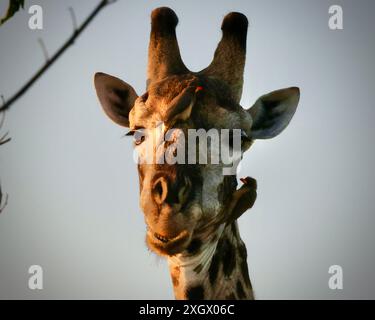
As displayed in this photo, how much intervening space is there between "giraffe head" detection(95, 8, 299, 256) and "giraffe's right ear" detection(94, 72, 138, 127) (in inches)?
0.5

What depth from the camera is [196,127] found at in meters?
4.67

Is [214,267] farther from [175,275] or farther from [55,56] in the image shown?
[55,56]

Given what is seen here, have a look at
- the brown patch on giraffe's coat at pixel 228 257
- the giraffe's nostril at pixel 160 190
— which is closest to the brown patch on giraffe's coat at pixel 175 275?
the brown patch on giraffe's coat at pixel 228 257

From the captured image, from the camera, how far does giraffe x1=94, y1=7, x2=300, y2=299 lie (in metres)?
4.14

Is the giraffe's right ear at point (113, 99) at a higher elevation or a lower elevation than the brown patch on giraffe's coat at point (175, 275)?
higher

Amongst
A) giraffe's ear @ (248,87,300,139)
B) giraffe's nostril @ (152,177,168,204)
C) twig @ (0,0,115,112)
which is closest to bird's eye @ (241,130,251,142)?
giraffe's ear @ (248,87,300,139)

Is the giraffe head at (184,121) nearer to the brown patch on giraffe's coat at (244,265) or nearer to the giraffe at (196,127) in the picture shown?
the giraffe at (196,127)

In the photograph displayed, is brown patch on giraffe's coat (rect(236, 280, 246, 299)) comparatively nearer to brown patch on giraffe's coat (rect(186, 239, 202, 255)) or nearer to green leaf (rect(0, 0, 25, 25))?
brown patch on giraffe's coat (rect(186, 239, 202, 255))

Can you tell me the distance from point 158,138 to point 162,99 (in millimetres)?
536

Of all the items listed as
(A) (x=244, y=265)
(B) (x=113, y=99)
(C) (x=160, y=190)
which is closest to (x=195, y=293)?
(A) (x=244, y=265)

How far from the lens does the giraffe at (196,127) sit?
414cm
